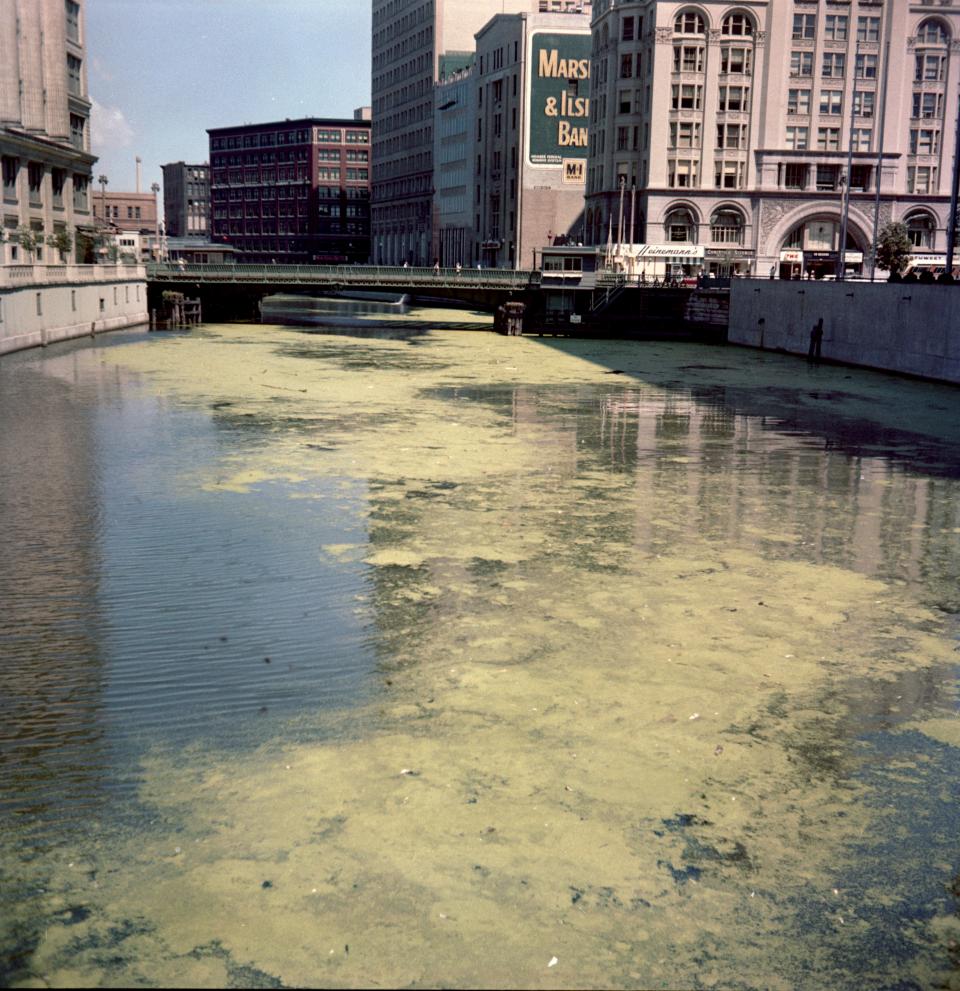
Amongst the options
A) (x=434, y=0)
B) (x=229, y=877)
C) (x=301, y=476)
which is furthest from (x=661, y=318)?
(x=434, y=0)

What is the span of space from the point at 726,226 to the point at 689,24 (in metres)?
18.1

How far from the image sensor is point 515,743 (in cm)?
1067

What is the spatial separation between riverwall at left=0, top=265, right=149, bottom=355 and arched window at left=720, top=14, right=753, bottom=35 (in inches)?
2253

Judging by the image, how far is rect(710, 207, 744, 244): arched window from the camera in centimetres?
11031

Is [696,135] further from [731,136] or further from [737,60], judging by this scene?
[737,60]

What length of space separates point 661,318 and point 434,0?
11738cm

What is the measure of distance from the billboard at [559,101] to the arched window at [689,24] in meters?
31.9

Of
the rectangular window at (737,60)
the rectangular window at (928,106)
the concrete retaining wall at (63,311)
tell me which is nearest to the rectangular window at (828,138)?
the rectangular window at (928,106)

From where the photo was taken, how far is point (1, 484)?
22125 millimetres

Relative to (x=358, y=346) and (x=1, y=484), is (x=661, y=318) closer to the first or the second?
(x=358, y=346)

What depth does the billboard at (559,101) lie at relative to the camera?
140 m

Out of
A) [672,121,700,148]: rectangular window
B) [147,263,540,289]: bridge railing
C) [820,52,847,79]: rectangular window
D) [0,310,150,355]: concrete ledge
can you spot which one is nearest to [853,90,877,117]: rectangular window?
[820,52,847,79]: rectangular window

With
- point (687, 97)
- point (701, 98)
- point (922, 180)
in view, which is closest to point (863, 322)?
point (701, 98)

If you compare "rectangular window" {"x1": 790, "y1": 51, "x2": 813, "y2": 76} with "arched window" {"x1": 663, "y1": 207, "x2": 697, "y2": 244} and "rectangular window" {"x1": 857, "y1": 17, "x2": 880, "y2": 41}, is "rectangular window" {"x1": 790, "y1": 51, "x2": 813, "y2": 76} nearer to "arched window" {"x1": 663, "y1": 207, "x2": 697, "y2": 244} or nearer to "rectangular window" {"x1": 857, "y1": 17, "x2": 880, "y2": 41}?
"rectangular window" {"x1": 857, "y1": 17, "x2": 880, "y2": 41}
